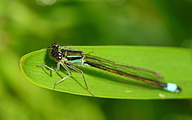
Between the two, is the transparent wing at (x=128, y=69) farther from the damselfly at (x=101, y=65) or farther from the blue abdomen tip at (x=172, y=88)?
the blue abdomen tip at (x=172, y=88)

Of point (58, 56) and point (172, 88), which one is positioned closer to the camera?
point (58, 56)

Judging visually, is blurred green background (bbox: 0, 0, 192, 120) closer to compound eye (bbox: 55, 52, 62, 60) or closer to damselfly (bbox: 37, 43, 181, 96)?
damselfly (bbox: 37, 43, 181, 96)

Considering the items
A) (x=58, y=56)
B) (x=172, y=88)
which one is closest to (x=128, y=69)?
(x=172, y=88)

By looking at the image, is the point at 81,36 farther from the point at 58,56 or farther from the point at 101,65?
the point at 58,56

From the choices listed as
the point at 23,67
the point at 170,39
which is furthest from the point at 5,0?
the point at 170,39

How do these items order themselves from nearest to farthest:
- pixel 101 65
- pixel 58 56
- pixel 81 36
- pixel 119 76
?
pixel 58 56, pixel 101 65, pixel 119 76, pixel 81 36

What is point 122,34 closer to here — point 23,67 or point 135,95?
point 135,95
